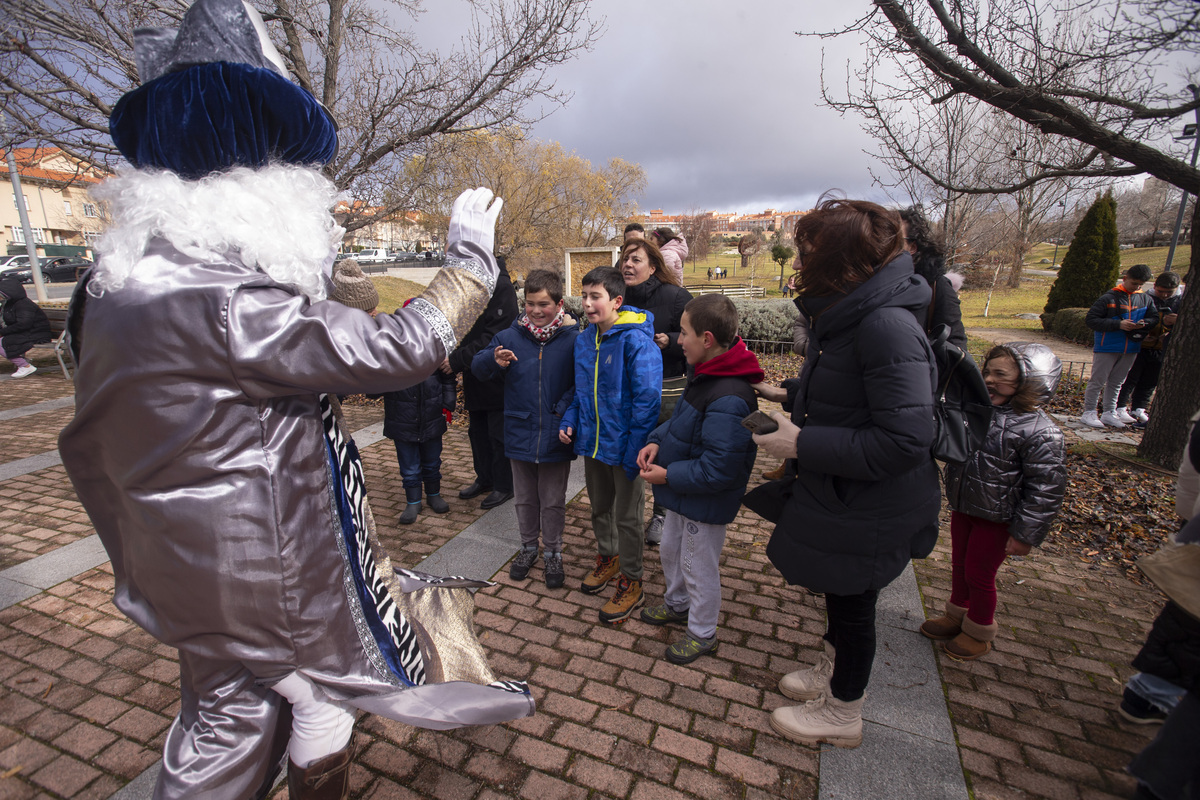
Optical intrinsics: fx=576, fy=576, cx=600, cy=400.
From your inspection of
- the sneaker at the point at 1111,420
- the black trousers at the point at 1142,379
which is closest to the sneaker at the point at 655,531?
the sneaker at the point at 1111,420

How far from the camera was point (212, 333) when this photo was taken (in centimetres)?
124

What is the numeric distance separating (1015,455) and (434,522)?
3.58 metres

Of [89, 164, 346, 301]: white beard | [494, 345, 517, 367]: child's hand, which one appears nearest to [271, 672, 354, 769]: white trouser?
[89, 164, 346, 301]: white beard

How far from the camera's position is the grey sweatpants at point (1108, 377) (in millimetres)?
6836

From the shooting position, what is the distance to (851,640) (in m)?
2.16

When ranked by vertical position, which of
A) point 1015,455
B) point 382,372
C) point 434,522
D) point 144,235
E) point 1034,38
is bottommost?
point 434,522

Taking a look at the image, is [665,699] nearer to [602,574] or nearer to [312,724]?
[602,574]

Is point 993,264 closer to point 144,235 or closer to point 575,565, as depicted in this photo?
point 575,565

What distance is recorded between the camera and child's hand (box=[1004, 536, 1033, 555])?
2.54 m

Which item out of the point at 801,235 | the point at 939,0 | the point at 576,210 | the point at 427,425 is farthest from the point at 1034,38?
the point at 576,210

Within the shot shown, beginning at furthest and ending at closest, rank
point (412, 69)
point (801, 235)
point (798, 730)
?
point (412, 69) < point (798, 730) < point (801, 235)

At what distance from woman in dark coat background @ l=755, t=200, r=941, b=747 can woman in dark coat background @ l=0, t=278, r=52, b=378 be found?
494 inches

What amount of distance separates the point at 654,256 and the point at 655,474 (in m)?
1.86

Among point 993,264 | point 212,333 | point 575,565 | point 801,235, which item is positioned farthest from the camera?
point 993,264
